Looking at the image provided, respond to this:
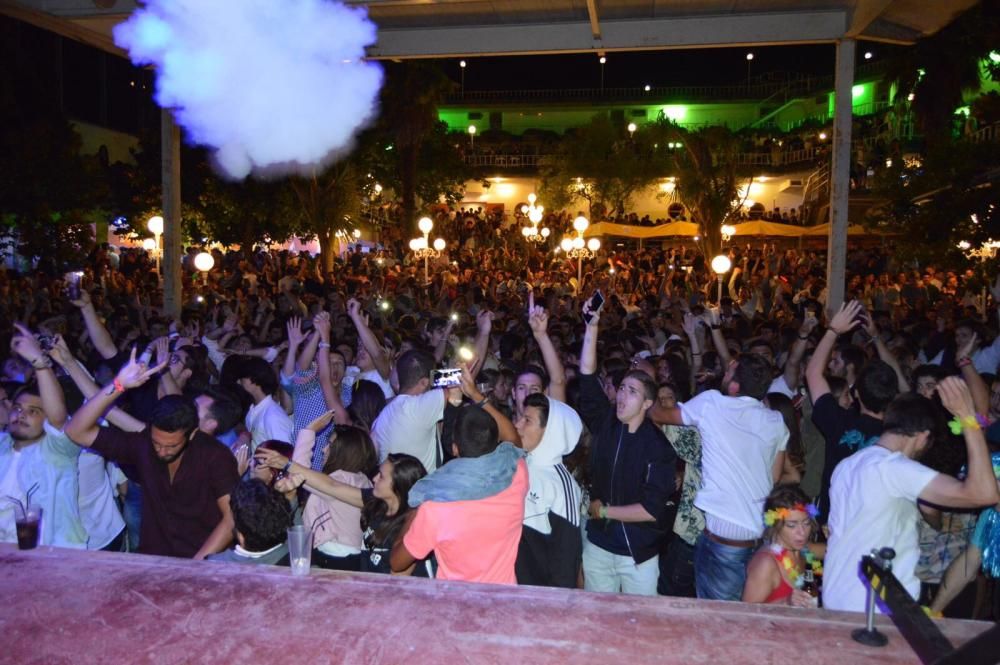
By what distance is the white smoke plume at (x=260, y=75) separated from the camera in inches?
298

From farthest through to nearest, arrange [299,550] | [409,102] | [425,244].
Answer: [409,102] → [425,244] → [299,550]

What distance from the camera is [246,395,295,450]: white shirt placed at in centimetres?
550

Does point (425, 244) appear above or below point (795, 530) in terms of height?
above

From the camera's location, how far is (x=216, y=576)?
332cm

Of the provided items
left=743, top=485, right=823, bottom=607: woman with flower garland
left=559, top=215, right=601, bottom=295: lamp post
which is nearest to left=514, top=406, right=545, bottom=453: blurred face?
left=743, top=485, right=823, bottom=607: woman with flower garland

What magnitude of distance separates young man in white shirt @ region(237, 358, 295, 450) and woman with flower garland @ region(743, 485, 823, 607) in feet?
9.81

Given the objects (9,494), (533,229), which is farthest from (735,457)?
(533,229)

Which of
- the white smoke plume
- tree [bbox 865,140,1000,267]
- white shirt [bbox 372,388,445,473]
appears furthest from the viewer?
tree [bbox 865,140,1000,267]

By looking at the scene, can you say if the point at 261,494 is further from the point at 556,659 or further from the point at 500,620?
the point at 556,659

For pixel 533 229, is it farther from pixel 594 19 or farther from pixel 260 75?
pixel 260 75

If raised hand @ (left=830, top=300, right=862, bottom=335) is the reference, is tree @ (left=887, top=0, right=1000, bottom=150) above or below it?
above

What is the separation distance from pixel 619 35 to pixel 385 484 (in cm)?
846

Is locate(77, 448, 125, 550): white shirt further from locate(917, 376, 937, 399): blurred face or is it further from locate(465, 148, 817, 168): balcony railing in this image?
locate(465, 148, 817, 168): balcony railing

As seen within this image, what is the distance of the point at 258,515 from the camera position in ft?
12.3
